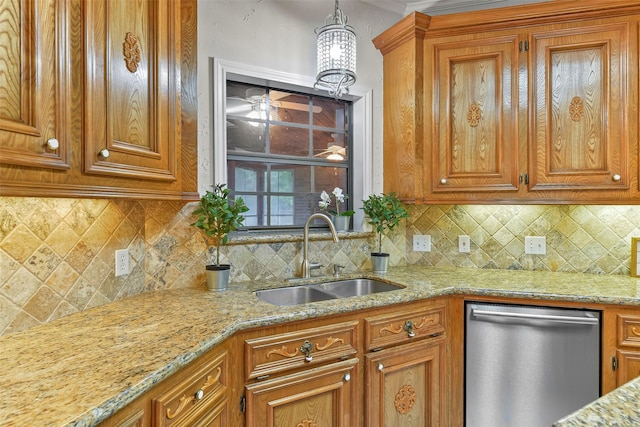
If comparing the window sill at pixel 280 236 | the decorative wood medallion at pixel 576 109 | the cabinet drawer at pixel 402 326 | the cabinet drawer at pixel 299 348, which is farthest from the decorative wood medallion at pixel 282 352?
the decorative wood medallion at pixel 576 109

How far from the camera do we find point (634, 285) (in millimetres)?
1958

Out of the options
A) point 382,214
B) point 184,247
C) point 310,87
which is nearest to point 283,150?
point 310,87

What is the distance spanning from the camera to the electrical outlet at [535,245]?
2377 mm

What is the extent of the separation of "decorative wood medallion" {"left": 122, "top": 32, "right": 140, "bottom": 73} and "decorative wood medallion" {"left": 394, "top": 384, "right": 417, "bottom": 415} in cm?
176

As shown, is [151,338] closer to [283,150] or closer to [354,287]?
[354,287]

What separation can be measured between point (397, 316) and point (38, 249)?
57.2 inches

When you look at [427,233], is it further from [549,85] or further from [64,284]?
[64,284]

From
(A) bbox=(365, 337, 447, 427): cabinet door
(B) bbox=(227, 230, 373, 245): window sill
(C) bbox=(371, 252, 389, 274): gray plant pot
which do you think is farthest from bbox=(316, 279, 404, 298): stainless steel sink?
(A) bbox=(365, 337, 447, 427): cabinet door

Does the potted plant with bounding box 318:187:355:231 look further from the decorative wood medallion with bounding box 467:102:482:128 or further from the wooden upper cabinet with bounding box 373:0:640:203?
the decorative wood medallion with bounding box 467:102:482:128

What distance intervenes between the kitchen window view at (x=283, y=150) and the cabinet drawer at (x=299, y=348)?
3.11 ft

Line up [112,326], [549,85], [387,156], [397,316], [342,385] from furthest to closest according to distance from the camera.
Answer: [387,156]
[549,85]
[397,316]
[342,385]
[112,326]

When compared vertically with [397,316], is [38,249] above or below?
above

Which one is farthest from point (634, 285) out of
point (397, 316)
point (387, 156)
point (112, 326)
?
point (112, 326)

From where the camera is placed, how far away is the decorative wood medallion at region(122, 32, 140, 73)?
126 cm
